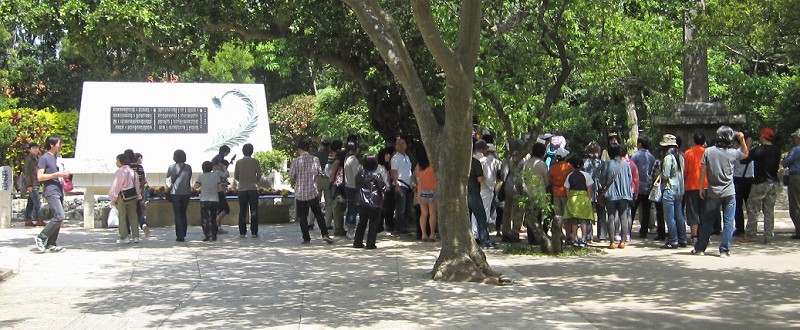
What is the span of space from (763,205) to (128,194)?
31.7ft

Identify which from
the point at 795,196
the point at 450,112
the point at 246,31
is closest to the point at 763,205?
the point at 795,196

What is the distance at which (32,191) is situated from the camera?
18328 millimetres

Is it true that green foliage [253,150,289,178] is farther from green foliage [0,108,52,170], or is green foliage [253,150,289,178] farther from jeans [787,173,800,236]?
jeans [787,173,800,236]

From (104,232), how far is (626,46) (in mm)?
9978

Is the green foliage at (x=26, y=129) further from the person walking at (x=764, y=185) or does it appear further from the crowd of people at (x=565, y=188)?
the person walking at (x=764, y=185)

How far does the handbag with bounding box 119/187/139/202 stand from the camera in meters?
14.7

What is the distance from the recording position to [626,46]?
13617mm

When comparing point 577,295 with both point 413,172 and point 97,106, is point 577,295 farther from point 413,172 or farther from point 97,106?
point 97,106

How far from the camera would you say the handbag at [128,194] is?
1467 cm

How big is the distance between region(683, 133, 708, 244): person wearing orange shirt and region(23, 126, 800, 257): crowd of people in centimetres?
1

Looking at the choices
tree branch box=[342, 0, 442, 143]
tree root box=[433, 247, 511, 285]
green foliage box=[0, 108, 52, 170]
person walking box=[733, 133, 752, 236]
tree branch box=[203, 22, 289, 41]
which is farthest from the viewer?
green foliage box=[0, 108, 52, 170]

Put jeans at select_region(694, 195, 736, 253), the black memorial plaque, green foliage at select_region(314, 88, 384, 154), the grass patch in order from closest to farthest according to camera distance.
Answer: jeans at select_region(694, 195, 736, 253) < the grass patch < the black memorial plaque < green foliage at select_region(314, 88, 384, 154)

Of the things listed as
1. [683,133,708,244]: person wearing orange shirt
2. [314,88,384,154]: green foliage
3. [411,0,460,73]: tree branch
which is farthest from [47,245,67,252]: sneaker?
[314,88,384,154]: green foliage

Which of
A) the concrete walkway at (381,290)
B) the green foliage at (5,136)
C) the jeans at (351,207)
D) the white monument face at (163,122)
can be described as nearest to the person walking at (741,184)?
the concrete walkway at (381,290)
